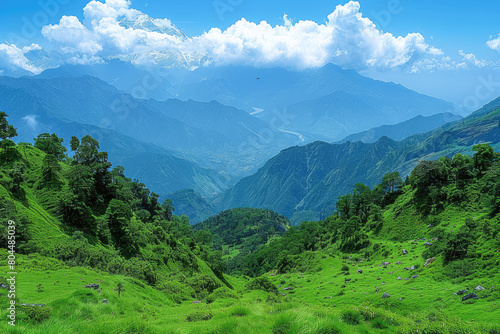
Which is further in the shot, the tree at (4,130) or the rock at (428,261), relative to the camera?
the tree at (4,130)

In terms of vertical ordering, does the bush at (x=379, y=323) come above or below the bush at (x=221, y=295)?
above

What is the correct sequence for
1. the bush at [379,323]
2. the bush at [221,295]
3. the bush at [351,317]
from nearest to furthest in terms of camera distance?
the bush at [351,317] → the bush at [379,323] → the bush at [221,295]

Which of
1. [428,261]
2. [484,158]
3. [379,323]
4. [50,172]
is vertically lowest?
[428,261]

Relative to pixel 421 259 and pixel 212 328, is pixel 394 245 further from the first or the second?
pixel 212 328

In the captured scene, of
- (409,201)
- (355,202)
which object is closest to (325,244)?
(355,202)

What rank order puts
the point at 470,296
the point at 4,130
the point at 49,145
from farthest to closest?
the point at 49,145, the point at 4,130, the point at 470,296

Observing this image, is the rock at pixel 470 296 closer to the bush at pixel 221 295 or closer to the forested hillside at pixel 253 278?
the forested hillside at pixel 253 278

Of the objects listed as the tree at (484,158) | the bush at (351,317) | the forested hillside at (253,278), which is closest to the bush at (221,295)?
the forested hillside at (253,278)

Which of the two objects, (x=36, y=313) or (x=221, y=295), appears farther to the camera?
(x=221, y=295)

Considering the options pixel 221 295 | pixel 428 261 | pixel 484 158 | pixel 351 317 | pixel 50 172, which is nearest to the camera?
pixel 351 317

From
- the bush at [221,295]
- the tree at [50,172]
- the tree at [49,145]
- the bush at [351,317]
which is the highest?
the tree at [49,145]

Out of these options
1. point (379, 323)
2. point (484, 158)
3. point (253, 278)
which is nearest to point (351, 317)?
point (379, 323)

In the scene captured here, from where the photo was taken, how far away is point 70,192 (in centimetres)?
5319

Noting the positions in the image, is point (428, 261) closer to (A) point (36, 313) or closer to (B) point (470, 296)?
(B) point (470, 296)
